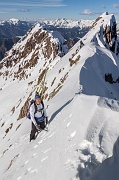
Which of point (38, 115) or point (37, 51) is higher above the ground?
point (38, 115)

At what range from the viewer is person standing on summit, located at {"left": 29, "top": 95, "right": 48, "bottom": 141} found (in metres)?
14.7

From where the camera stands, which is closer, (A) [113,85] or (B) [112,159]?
(B) [112,159]

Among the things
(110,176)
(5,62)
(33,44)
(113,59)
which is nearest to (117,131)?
(110,176)

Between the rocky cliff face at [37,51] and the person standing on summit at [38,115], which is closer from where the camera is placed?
the person standing on summit at [38,115]

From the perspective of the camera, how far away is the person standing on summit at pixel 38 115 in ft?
48.4

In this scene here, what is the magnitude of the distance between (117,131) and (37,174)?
326 centimetres

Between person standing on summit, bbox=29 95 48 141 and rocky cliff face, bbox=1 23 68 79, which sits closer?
person standing on summit, bbox=29 95 48 141

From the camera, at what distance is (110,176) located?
8273 mm

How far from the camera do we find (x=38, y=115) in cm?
1531

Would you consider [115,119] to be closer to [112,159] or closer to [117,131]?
[117,131]

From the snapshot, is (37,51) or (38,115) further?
(37,51)

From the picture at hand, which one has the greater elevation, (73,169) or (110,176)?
(73,169)

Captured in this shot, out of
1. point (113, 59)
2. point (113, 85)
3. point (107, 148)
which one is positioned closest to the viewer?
point (107, 148)

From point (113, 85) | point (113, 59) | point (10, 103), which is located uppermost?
point (113, 59)
